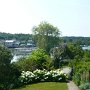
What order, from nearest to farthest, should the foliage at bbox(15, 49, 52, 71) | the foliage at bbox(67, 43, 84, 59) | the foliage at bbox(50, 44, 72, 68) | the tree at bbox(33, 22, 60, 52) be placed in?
the foliage at bbox(15, 49, 52, 71)
the foliage at bbox(50, 44, 72, 68)
the foliage at bbox(67, 43, 84, 59)
the tree at bbox(33, 22, 60, 52)

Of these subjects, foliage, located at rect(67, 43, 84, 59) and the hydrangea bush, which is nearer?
the hydrangea bush

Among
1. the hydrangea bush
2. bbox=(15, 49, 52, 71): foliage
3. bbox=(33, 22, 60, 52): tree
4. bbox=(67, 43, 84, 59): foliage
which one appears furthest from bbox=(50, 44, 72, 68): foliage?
bbox=(33, 22, 60, 52): tree

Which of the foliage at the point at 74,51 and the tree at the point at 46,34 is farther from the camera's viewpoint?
the tree at the point at 46,34

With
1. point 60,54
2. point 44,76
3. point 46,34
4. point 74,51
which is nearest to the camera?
point 44,76

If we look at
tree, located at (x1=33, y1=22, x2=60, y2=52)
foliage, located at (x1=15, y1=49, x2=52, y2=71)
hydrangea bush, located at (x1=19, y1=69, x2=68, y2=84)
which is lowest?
hydrangea bush, located at (x1=19, y1=69, x2=68, y2=84)

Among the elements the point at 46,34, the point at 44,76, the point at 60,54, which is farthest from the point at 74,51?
the point at 46,34

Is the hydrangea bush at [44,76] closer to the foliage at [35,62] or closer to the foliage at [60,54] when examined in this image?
the foliage at [35,62]

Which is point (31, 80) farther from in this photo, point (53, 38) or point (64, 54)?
point (53, 38)

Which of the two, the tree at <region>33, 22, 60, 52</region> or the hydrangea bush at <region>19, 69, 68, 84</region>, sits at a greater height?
the tree at <region>33, 22, 60, 52</region>

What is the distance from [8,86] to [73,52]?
27892mm

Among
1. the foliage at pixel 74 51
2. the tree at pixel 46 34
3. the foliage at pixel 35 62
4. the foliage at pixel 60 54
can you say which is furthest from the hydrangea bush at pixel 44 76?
the tree at pixel 46 34

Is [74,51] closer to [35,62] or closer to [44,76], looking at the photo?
[35,62]

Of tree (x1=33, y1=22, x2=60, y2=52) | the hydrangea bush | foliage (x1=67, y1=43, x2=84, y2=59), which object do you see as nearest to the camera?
the hydrangea bush

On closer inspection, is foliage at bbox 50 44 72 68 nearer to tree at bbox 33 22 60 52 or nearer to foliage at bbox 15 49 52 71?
foliage at bbox 15 49 52 71
